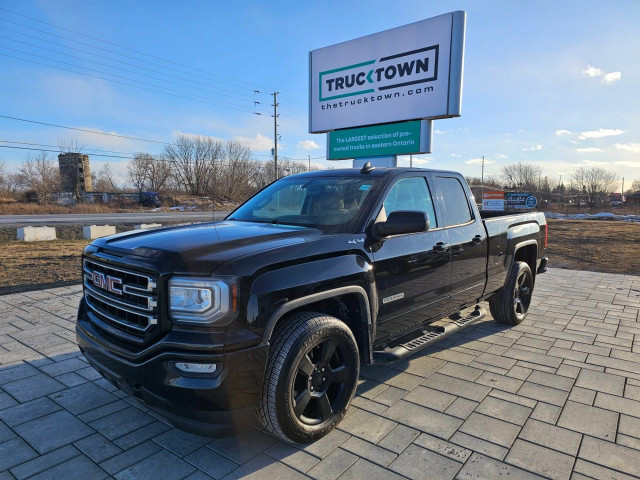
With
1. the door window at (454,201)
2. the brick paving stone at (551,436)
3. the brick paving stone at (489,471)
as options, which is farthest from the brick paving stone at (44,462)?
the door window at (454,201)

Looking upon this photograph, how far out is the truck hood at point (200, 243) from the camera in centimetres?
239

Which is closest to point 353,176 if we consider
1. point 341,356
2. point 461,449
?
point 341,356

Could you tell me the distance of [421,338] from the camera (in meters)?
3.76

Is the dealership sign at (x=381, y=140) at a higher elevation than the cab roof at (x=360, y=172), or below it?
higher

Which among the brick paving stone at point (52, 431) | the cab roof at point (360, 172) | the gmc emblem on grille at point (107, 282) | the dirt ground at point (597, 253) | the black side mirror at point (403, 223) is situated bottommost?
the dirt ground at point (597, 253)

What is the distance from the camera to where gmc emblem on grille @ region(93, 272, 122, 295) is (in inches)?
106

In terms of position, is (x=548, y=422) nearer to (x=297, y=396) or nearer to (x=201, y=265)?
Result: (x=297, y=396)

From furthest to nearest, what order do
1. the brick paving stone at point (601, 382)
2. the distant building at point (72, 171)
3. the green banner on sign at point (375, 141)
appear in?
the distant building at point (72, 171) < the green banner on sign at point (375, 141) < the brick paving stone at point (601, 382)

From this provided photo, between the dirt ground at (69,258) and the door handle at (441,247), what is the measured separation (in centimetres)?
701

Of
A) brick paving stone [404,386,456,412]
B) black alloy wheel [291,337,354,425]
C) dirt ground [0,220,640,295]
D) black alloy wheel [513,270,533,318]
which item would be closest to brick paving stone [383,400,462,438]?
brick paving stone [404,386,456,412]

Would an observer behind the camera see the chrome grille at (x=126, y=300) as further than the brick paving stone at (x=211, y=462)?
No

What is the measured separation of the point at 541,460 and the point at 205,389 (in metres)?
2.19

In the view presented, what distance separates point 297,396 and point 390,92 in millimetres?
9768

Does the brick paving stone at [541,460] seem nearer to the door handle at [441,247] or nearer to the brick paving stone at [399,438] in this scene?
the brick paving stone at [399,438]
